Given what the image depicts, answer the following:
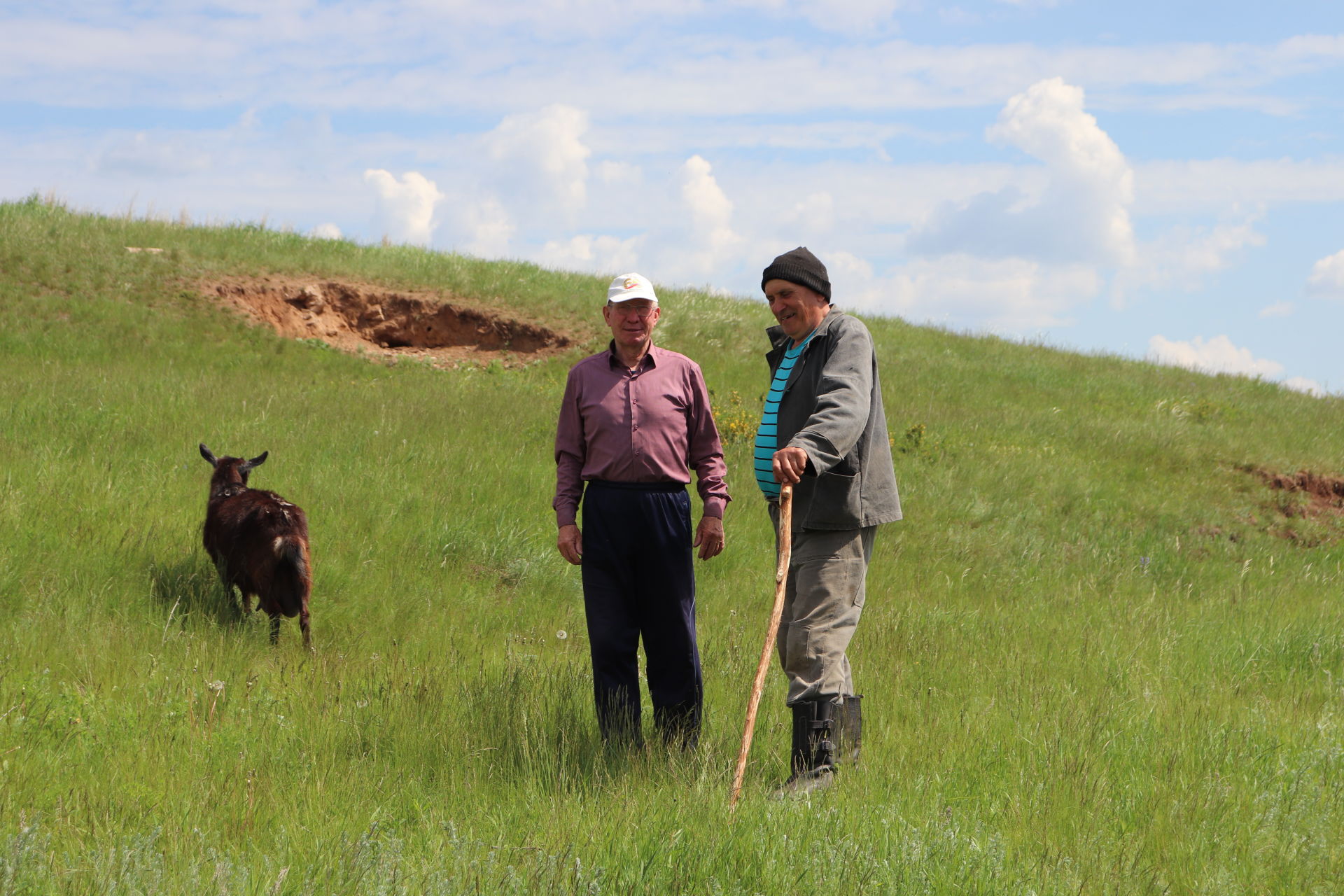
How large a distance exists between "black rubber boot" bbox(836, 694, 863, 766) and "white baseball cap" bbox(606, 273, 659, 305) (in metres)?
2.01

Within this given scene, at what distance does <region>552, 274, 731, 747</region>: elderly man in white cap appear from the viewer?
13.8 feet

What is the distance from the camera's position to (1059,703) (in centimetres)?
504

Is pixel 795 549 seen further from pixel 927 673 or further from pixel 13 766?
pixel 13 766

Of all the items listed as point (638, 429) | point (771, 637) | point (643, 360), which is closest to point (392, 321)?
point (643, 360)

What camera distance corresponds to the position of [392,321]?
680 inches

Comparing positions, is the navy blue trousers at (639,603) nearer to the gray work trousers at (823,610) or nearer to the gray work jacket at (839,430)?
the gray work trousers at (823,610)

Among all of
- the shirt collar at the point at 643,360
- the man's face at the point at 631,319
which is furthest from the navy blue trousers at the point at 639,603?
the man's face at the point at 631,319

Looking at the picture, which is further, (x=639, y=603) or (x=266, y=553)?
(x=266, y=553)

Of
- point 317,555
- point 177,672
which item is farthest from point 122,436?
point 177,672

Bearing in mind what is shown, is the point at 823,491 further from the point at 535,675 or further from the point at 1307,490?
the point at 1307,490

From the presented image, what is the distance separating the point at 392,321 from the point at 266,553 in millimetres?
12194

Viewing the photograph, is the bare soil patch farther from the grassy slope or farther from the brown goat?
the brown goat

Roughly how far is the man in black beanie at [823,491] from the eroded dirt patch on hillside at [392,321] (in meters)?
12.6

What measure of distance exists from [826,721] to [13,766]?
10.7 ft
